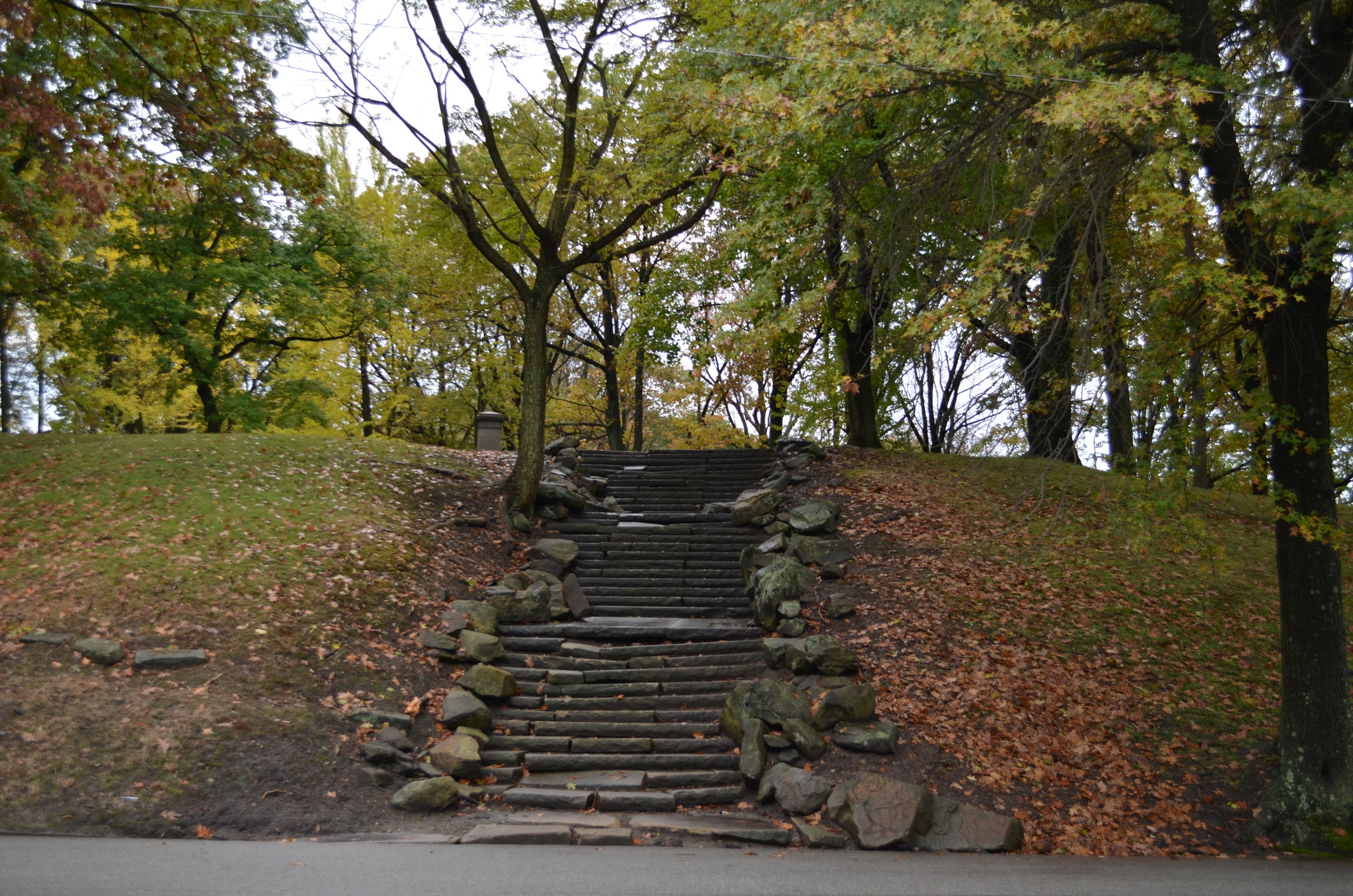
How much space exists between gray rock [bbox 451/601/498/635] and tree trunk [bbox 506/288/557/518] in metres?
3.10

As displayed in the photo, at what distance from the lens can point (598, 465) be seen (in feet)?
57.9

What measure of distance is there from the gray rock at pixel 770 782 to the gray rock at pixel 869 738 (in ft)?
2.23

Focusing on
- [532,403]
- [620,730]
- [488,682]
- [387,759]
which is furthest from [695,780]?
[532,403]

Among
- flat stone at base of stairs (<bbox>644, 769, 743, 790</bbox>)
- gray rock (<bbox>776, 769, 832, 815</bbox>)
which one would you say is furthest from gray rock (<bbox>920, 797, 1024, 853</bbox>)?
flat stone at base of stairs (<bbox>644, 769, 743, 790</bbox>)

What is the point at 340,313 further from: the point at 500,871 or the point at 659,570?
the point at 500,871

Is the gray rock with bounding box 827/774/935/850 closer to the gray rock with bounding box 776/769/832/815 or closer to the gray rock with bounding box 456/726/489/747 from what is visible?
the gray rock with bounding box 776/769/832/815

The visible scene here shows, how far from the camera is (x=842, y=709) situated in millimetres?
8500

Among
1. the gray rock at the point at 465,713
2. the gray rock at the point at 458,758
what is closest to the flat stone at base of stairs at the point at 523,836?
the gray rock at the point at 458,758

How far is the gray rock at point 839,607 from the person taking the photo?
10500mm

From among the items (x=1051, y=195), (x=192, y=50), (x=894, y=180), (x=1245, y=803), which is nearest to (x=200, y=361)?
(x=192, y=50)

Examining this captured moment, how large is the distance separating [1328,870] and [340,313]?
19582 millimetres

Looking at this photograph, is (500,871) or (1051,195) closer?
(500,871)

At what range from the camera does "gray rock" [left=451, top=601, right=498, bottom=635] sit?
1039 cm

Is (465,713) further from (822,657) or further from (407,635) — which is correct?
(822,657)
